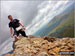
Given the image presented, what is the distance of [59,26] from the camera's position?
43.1ft

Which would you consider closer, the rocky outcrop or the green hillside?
the rocky outcrop

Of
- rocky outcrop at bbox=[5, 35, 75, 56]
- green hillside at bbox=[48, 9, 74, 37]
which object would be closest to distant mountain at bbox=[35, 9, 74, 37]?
green hillside at bbox=[48, 9, 74, 37]

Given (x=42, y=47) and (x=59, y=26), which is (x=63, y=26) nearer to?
(x=59, y=26)

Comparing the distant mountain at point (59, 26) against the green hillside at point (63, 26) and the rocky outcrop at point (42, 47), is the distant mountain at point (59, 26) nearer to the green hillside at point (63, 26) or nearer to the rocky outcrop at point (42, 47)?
the green hillside at point (63, 26)

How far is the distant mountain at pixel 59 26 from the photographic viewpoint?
41.5 feet

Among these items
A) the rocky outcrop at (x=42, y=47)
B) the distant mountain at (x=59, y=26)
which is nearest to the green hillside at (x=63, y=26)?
the distant mountain at (x=59, y=26)

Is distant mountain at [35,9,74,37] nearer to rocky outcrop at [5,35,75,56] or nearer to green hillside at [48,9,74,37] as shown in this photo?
green hillside at [48,9,74,37]

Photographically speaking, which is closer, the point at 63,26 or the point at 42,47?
the point at 42,47

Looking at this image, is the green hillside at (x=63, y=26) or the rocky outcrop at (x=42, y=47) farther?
the green hillside at (x=63, y=26)

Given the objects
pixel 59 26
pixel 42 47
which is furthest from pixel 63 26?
pixel 42 47

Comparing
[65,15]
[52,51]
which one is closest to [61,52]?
[52,51]

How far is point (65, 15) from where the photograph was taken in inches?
530

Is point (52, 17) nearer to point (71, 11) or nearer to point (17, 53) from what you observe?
point (71, 11)

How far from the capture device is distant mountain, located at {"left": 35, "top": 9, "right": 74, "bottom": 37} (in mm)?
12639
